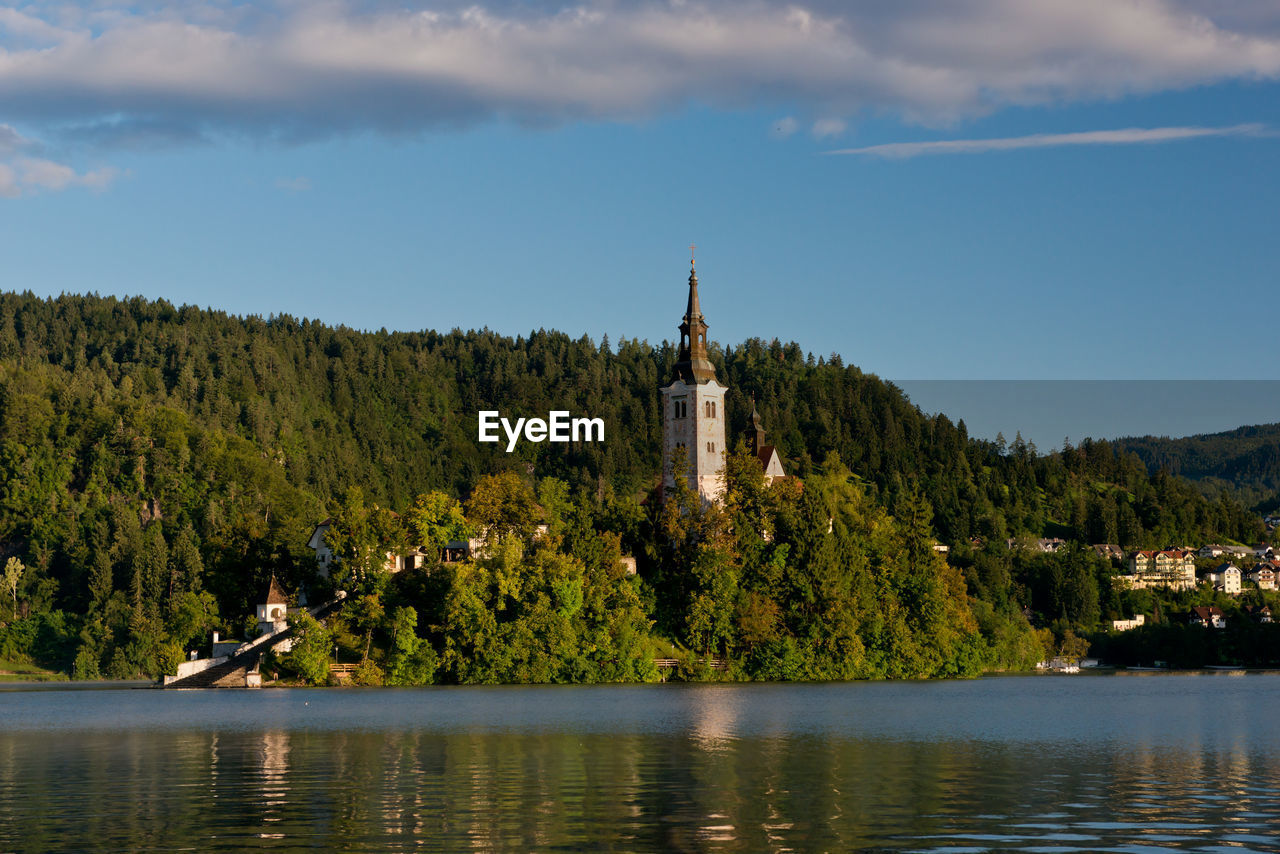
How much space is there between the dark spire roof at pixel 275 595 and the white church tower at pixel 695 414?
40.1m

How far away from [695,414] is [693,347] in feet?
25.2

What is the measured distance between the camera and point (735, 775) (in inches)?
1671

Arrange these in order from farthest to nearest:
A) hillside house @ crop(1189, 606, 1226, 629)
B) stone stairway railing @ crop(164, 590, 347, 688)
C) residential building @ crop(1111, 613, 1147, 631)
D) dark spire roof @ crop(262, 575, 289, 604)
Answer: residential building @ crop(1111, 613, 1147, 631), hillside house @ crop(1189, 606, 1226, 629), dark spire roof @ crop(262, 575, 289, 604), stone stairway railing @ crop(164, 590, 347, 688)

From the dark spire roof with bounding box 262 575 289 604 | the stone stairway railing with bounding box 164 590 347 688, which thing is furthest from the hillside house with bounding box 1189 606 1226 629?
the stone stairway railing with bounding box 164 590 347 688

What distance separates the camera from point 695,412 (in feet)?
475

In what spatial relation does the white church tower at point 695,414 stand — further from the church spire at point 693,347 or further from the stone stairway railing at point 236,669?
the stone stairway railing at point 236,669

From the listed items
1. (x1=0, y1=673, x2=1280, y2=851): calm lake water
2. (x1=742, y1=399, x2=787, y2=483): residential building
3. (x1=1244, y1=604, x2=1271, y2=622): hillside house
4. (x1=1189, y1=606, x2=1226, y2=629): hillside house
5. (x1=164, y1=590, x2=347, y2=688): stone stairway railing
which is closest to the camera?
(x1=0, y1=673, x2=1280, y2=851): calm lake water

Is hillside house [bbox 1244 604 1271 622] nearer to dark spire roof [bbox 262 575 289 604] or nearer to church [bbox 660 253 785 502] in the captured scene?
church [bbox 660 253 785 502]

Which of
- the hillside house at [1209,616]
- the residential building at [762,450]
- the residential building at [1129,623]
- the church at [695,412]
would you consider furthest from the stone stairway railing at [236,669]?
the residential building at [1129,623]

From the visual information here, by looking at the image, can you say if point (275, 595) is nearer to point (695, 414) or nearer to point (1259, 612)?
point (695, 414)

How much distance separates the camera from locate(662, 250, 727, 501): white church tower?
143375mm

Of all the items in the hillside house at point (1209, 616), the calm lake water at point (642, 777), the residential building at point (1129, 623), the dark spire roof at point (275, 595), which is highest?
the dark spire roof at point (275, 595)

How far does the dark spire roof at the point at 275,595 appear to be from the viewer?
114m

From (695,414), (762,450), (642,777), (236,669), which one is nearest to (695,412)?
(695,414)
